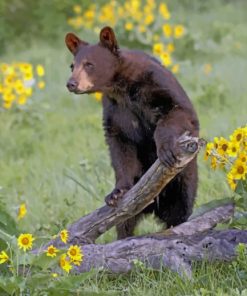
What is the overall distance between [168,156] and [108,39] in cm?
86

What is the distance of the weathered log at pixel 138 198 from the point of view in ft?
13.1

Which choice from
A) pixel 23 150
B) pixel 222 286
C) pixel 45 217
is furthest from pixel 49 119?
pixel 222 286

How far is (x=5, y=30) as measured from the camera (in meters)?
13.4

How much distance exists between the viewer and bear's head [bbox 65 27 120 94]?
14.7 ft

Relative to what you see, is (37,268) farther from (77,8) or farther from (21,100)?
(77,8)

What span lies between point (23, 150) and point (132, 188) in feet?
12.7

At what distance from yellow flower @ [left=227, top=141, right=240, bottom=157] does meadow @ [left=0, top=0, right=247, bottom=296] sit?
1.69ft

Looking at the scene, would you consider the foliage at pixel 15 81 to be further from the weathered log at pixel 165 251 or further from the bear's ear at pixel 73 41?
the weathered log at pixel 165 251

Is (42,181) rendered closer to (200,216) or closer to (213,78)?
(200,216)

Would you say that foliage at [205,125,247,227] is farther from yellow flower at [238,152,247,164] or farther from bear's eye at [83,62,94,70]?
bear's eye at [83,62,94,70]

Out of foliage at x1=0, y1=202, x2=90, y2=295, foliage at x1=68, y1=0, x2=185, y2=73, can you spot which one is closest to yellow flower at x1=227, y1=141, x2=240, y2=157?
foliage at x1=0, y1=202, x2=90, y2=295

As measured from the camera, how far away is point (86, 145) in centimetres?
766

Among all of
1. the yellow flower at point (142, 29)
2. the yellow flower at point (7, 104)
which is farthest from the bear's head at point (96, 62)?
the yellow flower at point (142, 29)

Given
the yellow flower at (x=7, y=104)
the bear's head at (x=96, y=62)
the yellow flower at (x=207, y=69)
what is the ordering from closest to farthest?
the bear's head at (x=96, y=62), the yellow flower at (x=7, y=104), the yellow flower at (x=207, y=69)
